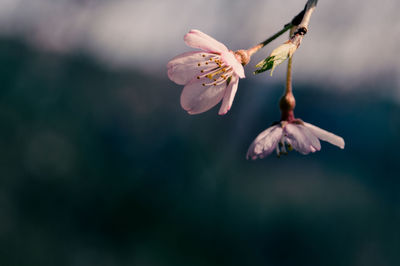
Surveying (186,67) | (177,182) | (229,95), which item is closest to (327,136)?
(229,95)

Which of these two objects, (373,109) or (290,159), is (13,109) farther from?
(373,109)

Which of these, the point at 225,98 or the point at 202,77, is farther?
the point at 202,77

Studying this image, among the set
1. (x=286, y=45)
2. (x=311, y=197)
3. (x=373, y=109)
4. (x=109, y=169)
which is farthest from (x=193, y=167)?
(x=286, y=45)

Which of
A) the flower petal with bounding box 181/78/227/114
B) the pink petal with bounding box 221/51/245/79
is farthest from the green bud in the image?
the flower petal with bounding box 181/78/227/114

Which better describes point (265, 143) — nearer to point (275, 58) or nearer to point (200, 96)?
point (200, 96)

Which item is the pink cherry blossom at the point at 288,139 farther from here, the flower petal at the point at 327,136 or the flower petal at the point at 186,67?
the flower petal at the point at 186,67

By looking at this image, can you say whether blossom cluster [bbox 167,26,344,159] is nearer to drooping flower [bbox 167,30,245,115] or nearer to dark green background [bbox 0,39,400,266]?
drooping flower [bbox 167,30,245,115]
